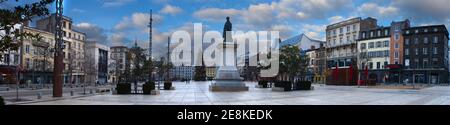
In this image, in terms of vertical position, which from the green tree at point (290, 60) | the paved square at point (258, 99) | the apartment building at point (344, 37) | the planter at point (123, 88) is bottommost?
the paved square at point (258, 99)

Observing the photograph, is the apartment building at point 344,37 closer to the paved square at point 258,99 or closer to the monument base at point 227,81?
the monument base at point 227,81

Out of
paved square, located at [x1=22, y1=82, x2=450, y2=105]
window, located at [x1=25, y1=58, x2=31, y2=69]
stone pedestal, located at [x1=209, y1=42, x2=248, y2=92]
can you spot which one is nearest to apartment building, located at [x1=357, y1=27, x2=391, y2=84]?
stone pedestal, located at [x1=209, y1=42, x2=248, y2=92]

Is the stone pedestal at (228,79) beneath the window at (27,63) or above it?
beneath

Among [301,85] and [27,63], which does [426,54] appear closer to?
[301,85]

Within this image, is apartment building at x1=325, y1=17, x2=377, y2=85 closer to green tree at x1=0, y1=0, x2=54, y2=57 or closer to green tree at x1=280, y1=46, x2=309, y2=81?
green tree at x1=280, y1=46, x2=309, y2=81

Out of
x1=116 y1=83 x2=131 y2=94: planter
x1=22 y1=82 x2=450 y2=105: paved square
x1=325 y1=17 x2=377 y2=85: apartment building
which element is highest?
x1=325 y1=17 x2=377 y2=85: apartment building

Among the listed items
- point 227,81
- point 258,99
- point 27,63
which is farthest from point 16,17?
point 27,63

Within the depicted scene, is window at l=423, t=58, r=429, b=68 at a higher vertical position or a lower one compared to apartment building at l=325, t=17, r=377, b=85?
lower

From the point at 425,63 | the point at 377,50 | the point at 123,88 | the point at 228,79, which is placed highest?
the point at 377,50

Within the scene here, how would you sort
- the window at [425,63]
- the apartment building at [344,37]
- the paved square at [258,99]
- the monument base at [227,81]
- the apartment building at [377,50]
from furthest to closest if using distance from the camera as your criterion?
the apartment building at [344,37] → the apartment building at [377,50] → the window at [425,63] → the monument base at [227,81] → the paved square at [258,99]

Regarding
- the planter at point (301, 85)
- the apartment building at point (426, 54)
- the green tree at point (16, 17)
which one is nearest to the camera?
the green tree at point (16, 17)

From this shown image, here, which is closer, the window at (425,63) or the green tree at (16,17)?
the green tree at (16,17)

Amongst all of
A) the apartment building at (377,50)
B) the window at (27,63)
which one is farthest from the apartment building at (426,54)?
the window at (27,63)
